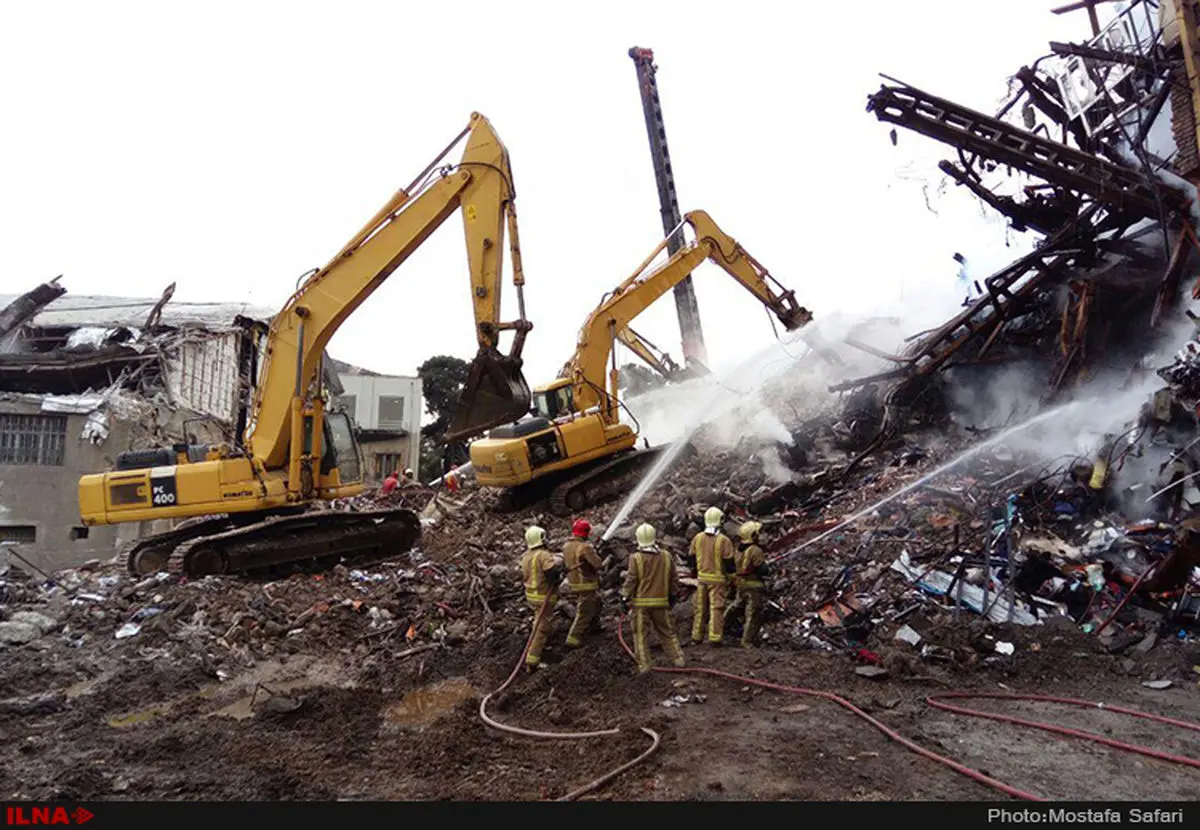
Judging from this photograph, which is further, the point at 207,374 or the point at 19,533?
the point at 207,374

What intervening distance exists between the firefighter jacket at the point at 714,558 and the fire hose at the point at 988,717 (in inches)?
43.6

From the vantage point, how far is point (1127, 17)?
46.6 feet

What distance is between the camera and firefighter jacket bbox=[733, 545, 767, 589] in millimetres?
7449

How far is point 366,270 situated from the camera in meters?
9.95

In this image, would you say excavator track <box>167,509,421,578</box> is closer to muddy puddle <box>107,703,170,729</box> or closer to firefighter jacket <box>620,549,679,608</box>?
muddy puddle <box>107,703,170,729</box>

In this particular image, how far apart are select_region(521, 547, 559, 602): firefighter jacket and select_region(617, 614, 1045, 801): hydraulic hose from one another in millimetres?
923

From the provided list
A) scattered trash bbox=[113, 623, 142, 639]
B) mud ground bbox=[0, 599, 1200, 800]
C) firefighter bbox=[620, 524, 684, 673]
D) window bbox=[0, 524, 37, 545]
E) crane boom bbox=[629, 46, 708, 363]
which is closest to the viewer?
mud ground bbox=[0, 599, 1200, 800]

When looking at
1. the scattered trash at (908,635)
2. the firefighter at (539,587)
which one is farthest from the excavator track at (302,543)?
the scattered trash at (908,635)

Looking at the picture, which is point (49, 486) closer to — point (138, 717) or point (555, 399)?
point (555, 399)

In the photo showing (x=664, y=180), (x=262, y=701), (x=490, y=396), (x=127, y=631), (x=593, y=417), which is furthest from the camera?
(x=664, y=180)

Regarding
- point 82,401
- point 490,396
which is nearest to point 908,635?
point 490,396

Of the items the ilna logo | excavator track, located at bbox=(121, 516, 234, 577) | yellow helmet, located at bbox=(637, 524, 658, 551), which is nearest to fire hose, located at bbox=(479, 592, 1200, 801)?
yellow helmet, located at bbox=(637, 524, 658, 551)

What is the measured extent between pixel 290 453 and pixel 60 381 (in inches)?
439

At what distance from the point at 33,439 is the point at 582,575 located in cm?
1533
